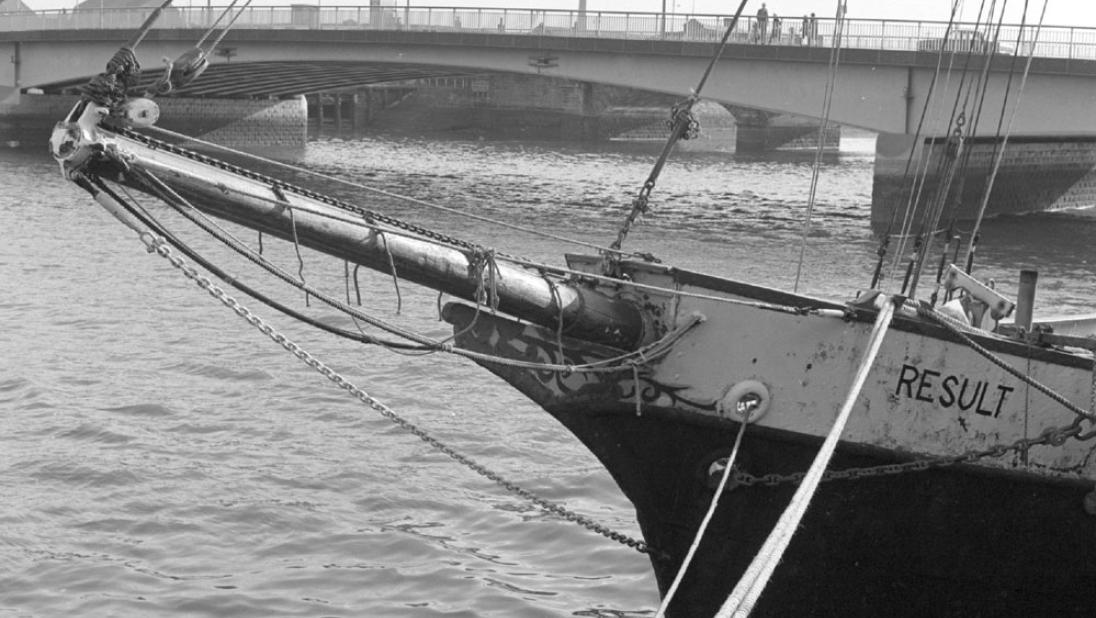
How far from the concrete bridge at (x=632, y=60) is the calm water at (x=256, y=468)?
7622 millimetres

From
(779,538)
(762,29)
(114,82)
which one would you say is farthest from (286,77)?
(779,538)

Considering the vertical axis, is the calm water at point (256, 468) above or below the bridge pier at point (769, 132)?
above

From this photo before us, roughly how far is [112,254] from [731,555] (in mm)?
19574

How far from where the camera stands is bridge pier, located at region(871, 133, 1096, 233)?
1431 inches

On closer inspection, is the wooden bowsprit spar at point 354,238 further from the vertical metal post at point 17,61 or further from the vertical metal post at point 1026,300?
the vertical metal post at point 17,61

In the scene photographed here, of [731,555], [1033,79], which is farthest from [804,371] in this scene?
[1033,79]

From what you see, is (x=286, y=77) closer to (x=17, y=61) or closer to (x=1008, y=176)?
(x=17, y=61)

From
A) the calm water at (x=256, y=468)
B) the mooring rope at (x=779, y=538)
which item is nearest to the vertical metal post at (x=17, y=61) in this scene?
the calm water at (x=256, y=468)

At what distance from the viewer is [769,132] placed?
3118 inches

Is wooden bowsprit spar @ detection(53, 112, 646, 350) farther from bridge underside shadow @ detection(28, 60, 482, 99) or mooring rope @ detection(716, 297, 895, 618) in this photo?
bridge underside shadow @ detection(28, 60, 482, 99)

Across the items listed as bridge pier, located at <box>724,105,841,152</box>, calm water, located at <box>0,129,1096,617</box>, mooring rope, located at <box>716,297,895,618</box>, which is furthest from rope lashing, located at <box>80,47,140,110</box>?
bridge pier, located at <box>724,105,841,152</box>

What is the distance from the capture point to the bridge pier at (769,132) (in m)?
78.3

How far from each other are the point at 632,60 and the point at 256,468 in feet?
93.5

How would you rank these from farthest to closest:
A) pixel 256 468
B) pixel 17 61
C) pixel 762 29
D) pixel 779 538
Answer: pixel 17 61
pixel 762 29
pixel 256 468
pixel 779 538
